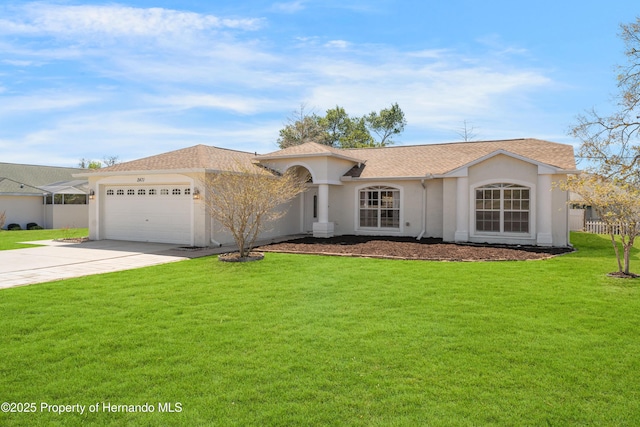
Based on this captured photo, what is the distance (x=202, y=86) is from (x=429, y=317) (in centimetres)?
1724

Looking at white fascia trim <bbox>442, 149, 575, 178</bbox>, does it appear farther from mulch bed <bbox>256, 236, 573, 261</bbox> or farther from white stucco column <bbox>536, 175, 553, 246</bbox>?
mulch bed <bbox>256, 236, 573, 261</bbox>

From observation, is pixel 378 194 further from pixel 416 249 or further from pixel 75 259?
pixel 75 259

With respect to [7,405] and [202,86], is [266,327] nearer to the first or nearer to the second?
[7,405]

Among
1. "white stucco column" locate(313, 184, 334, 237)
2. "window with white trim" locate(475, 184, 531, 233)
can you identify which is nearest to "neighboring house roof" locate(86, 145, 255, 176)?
"white stucco column" locate(313, 184, 334, 237)

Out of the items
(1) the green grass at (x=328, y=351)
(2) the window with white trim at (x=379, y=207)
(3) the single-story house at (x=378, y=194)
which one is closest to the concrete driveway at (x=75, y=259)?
(3) the single-story house at (x=378, y=194)

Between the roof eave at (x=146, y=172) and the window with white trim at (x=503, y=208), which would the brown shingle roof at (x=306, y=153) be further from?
the window with white trim at (x=503, y=208)

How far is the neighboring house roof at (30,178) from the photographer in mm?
29688

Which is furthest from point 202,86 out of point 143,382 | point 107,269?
point 143,382

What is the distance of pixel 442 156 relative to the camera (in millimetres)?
20828

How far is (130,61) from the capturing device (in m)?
15.7

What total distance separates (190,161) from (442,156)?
11527mm

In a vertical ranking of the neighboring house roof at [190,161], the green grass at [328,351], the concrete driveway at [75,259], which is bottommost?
the green grass at [328,351]

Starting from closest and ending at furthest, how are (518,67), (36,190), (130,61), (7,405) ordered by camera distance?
(7,405)
(130,61)
(518,67)
(36,190)

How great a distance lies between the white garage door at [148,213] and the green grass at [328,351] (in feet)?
25.7
